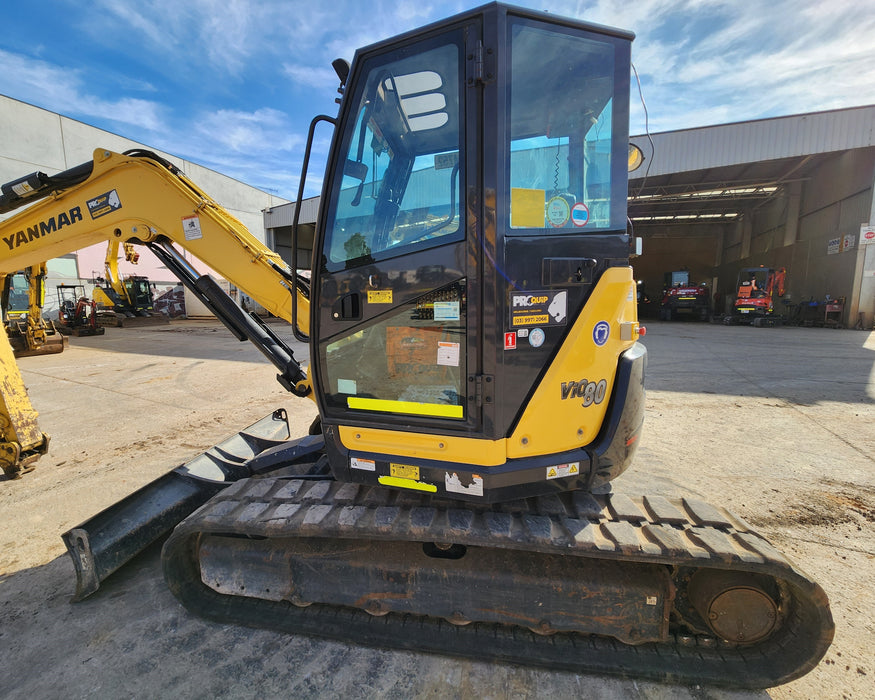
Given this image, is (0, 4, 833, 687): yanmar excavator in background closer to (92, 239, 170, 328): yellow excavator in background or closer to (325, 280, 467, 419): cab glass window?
(325, 280, 467, 419): cab glass window

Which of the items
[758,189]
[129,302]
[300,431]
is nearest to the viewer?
[300,431]

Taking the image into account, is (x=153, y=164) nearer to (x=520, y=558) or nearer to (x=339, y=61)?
(x=339, y=61)

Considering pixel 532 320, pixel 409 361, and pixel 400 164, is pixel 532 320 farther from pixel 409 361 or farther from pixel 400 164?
pixel 400 164

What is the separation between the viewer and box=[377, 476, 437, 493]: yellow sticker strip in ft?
6.22

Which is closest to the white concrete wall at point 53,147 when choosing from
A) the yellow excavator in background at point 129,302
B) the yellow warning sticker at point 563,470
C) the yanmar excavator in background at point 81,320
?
the yellow excavator in background at point 129,302

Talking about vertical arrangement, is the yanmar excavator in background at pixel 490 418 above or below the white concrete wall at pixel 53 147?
below

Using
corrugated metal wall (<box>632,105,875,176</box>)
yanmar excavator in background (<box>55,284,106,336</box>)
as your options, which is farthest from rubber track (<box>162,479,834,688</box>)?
yanmar excavator in background (<box>55,284,106,336</box>)

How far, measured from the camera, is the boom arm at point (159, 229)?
260 centimetres

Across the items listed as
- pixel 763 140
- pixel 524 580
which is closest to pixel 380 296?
pixel 524 580

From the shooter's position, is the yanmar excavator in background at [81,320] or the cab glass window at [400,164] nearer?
the cab glass window at [400,164]

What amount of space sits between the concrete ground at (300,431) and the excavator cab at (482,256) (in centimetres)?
86

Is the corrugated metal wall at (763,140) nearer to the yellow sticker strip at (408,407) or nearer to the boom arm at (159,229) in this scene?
the boom arm at (159,229)

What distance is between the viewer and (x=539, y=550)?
5.57 feet

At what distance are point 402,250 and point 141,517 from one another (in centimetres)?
228
